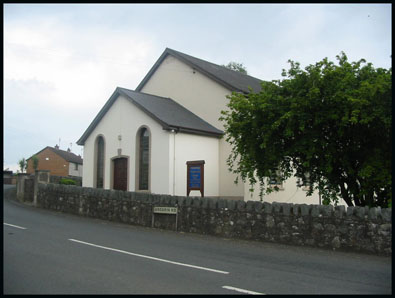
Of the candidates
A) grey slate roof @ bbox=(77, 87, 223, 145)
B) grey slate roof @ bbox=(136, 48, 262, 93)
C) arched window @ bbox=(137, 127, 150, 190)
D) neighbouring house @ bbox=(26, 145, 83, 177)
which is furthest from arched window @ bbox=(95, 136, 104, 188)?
neighbouring house @ bbox=(26, 145, 83, 177)

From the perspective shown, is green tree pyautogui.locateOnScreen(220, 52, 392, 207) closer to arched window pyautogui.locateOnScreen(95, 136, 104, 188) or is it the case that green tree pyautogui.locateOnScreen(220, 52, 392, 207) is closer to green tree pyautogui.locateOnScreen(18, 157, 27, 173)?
arched window pyautogui.locateOnScreen(95, 136, 104, 188)

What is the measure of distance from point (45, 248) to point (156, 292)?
504 centimetres

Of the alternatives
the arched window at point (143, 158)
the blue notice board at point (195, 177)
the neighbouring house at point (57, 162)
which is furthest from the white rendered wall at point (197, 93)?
the neighbouring house at point (57, 162)

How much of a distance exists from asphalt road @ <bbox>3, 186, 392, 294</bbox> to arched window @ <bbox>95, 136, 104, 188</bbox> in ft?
37.7

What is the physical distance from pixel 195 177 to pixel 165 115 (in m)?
5.34

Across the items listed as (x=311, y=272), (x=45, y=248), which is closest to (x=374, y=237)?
(x=311, y=272)

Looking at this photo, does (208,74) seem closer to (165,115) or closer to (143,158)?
(165,115)

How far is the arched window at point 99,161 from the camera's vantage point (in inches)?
974

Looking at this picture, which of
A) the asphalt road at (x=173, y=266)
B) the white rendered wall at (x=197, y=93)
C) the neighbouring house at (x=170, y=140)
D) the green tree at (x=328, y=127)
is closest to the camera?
the asphalt road at (x=173, y=266)

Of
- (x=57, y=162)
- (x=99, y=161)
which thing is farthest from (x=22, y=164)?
(x=99, y=161)

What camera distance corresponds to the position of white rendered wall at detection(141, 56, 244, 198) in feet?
74.3

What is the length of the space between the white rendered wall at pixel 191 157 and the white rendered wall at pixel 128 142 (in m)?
0.44

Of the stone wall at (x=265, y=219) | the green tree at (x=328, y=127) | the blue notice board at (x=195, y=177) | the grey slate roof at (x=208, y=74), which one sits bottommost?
the stone wall at (x=265, y=219)

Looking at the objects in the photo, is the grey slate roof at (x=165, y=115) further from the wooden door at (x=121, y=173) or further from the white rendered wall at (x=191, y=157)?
the wooden door at (x=121, y=173)
